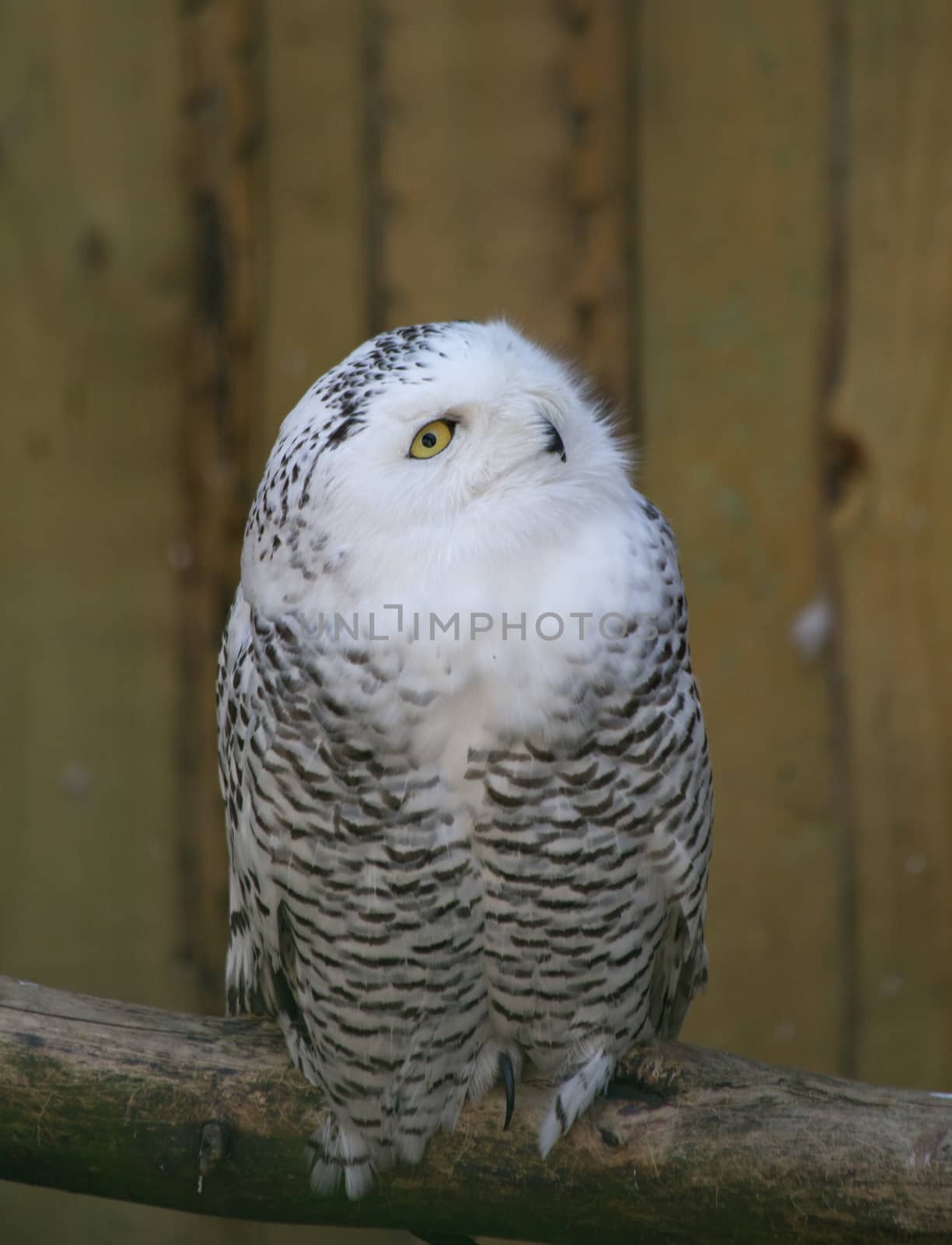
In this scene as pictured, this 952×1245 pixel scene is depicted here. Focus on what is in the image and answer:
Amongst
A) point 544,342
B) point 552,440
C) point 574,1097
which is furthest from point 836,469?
point 574,1097

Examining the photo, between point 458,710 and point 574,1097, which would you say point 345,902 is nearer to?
point 458,710

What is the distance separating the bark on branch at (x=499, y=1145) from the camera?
1.37 m

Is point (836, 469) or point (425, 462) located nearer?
point (425, 462)

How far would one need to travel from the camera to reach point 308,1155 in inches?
60.4

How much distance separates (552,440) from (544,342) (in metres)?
0.83

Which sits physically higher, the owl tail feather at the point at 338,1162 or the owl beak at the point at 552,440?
the owl beak at the point at 552,440

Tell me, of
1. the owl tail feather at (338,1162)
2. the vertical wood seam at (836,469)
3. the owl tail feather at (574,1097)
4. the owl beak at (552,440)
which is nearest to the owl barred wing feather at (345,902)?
the owl tail feather at (338,1162)

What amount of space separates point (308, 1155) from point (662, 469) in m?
1.17

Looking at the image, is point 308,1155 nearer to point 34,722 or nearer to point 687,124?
point 34,722

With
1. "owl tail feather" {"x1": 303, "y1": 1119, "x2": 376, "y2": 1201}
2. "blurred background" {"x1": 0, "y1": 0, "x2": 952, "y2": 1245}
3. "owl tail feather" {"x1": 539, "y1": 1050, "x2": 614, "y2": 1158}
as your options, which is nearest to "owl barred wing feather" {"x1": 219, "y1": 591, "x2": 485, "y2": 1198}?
"owl tail feather" {"x1": 303, "y1": 1119, "x2": 376, "y2": 1201}

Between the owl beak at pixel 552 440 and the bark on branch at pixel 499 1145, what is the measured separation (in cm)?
72

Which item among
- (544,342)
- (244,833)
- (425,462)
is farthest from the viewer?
(544,342)

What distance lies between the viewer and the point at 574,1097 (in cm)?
150

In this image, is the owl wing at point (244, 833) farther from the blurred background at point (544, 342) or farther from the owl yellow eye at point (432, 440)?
the blurred background at point (544, 342)
